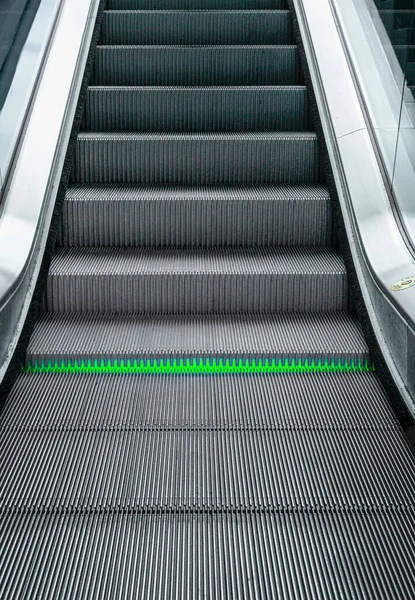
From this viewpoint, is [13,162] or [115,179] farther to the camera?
[115,179]

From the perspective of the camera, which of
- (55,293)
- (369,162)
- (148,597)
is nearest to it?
(148,597)

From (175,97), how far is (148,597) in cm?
333

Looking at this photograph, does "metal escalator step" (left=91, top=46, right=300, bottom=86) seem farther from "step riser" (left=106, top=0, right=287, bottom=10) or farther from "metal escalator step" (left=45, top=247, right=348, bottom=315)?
"metal escalator step" (left=45, top=247, right=348, bottom=315)

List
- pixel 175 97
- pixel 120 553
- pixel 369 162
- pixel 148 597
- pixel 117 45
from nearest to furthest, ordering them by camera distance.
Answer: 1. pixel 148 597
2. pixel 120 553
3. pixel 369 162
4. pixel 175 97
5. pixel 117 45

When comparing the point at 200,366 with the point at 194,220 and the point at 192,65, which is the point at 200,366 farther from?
the point at 192,65

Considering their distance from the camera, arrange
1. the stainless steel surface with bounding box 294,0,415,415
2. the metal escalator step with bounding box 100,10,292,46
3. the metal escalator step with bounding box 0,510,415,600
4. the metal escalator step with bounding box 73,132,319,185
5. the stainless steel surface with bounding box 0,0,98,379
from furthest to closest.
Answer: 1. the metal escalator step with bounding box 100,10,292,46
2. the metal escalator step with bounding box 73,132,319,185
3. the stainless steel surface with bounding box 0,0,98,379
4. the stainless steel surface with bounding box 294,0,415,415
5. the metal escalator step with bounding box 0,510,415,600

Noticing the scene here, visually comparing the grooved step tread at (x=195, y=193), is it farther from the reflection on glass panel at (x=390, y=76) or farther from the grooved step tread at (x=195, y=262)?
the reflection on glass panel at (x=390, y=76)

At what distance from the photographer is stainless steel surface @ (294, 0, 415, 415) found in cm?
262

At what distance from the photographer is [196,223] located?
3680mm

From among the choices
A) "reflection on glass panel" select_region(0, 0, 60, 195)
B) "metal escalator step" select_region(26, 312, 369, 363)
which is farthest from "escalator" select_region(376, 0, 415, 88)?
"reflection on glass panel" select_region(0, 0, 60, 195)

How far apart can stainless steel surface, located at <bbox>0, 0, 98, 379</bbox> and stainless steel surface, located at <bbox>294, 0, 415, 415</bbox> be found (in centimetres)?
163

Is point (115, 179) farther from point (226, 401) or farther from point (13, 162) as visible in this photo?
point (226, 401)

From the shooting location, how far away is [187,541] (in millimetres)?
2098

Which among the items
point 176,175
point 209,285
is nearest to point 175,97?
point 176,175
